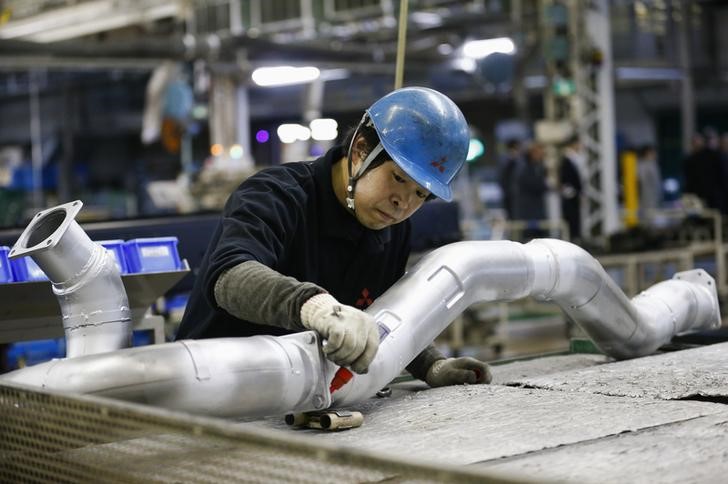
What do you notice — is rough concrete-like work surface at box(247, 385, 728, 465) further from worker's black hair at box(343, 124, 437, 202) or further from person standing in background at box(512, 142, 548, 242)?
person standing in background at box(512, 142, 548, 242)

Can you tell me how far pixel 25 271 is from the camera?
3.00 meters

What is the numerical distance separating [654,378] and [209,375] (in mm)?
1288

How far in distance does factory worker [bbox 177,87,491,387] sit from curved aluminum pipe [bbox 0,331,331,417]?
0.09 m

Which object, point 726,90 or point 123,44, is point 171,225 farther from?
point 726,90

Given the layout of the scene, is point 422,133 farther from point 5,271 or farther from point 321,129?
point 321,129

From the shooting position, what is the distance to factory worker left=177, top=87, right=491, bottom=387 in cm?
226

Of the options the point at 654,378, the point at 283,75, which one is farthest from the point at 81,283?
the point at 283,75

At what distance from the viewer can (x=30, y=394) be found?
1.79m

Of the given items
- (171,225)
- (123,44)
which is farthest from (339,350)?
(123,44)

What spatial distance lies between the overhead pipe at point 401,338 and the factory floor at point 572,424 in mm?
125

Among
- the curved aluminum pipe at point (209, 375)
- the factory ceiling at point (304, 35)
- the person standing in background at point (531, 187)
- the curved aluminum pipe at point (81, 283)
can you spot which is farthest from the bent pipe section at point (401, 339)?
the factory ceiling at point (304, 35)

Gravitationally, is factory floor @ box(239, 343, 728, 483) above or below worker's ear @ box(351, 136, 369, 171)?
below

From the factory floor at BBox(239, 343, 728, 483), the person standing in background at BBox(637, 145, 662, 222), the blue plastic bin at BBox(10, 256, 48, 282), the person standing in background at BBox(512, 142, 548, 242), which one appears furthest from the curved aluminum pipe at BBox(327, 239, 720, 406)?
the person standing in background at BBox(637, 145, 662, 222)

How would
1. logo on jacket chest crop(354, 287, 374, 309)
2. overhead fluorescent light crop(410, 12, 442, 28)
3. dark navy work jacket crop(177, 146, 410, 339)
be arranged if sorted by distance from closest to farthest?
dark navy work jacket crop(177, 146, 410, 339) → logo on jacket chest crop(354, 287, 374, 309) → overhead fluorescent light crop(410, 12, 442, 28)
